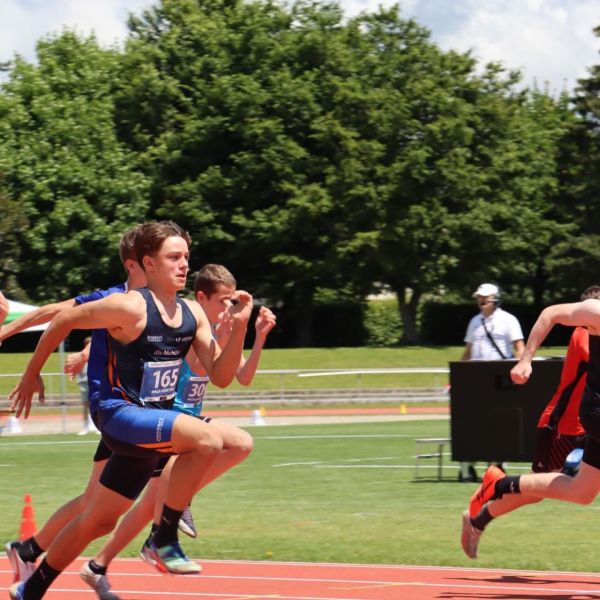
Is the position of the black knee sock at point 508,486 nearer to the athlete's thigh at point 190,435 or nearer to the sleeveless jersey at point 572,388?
Result: the sleeveless jersey at point 572,388

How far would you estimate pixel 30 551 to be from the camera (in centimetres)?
747

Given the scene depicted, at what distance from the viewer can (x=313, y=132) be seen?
2092 inches

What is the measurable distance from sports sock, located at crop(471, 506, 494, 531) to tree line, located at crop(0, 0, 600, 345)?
138ft

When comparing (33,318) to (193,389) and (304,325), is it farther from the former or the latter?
(304,325)

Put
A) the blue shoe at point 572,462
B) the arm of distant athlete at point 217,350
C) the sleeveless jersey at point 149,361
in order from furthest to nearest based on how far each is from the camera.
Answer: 1. the blue shoe at point 572,462
2. the arm of distant athlete at point 217,350
3. the sleeveless jersey at point 149,361

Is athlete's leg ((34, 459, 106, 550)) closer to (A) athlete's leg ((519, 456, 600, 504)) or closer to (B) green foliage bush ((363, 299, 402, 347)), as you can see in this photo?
(A) athlete's leg ((519, 456, 600, 504))

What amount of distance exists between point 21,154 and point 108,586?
44693mm

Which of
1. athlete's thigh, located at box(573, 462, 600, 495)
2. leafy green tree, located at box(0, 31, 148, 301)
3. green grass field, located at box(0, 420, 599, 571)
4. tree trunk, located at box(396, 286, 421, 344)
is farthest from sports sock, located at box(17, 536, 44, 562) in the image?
tree trunk, located at box(396, 286, 421, 344)

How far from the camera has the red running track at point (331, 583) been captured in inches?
308


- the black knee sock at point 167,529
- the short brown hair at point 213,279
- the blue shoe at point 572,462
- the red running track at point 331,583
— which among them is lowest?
the red running track at point 331,583

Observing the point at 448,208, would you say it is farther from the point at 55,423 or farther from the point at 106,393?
the point at 106,393

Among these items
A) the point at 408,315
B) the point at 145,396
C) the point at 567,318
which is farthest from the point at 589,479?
the point at 408,315

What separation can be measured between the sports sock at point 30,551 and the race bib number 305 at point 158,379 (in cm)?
132

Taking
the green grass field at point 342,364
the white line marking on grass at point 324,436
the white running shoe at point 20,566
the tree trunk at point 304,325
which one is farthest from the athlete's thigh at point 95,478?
the tree trunk at point 304,325
